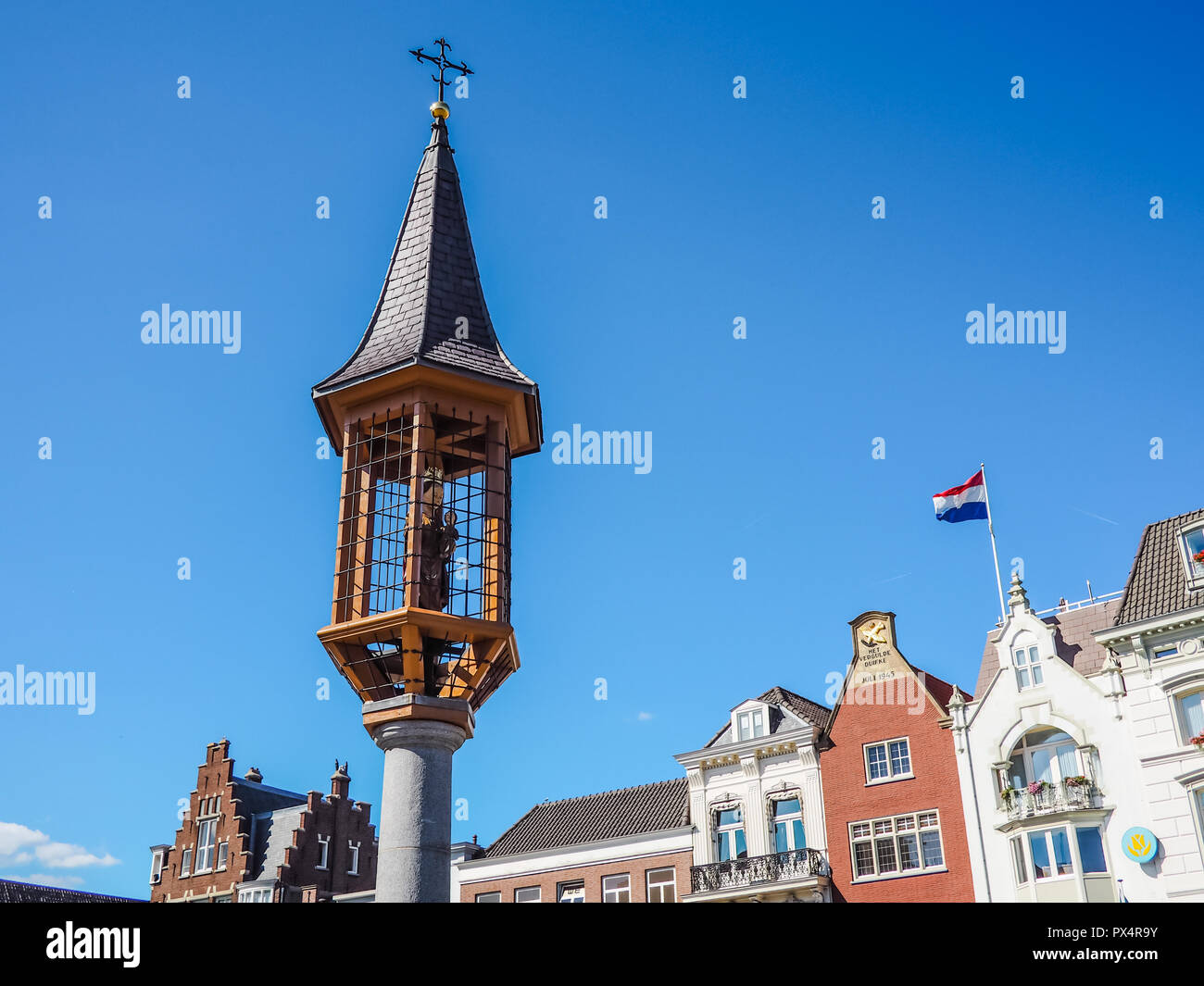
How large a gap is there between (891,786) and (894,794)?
0.29 metres

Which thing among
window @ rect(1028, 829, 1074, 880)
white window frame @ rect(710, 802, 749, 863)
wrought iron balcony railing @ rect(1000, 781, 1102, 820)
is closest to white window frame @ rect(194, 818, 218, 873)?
white window frame @ rect(710, 802, 749, 863)

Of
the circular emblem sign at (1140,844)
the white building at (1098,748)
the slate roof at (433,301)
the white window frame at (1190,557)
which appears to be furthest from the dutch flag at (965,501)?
the slate roof at (433,301)

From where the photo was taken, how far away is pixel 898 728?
41562mm

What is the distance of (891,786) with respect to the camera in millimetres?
40781

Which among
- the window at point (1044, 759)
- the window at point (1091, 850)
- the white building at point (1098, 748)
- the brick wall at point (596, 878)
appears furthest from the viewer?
the brick wall at point (596, 878)

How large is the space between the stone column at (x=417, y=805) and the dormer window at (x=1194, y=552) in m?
27.4

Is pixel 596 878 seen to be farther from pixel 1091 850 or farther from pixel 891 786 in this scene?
pixel 1091 850

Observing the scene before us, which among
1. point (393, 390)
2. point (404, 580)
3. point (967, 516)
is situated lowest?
point (404, 580)

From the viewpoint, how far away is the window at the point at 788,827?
42.0 metres

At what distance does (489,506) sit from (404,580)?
2164 millimetres

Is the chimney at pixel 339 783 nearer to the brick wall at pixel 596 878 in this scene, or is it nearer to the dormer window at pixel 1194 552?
the brick wall at pixel 596 878
